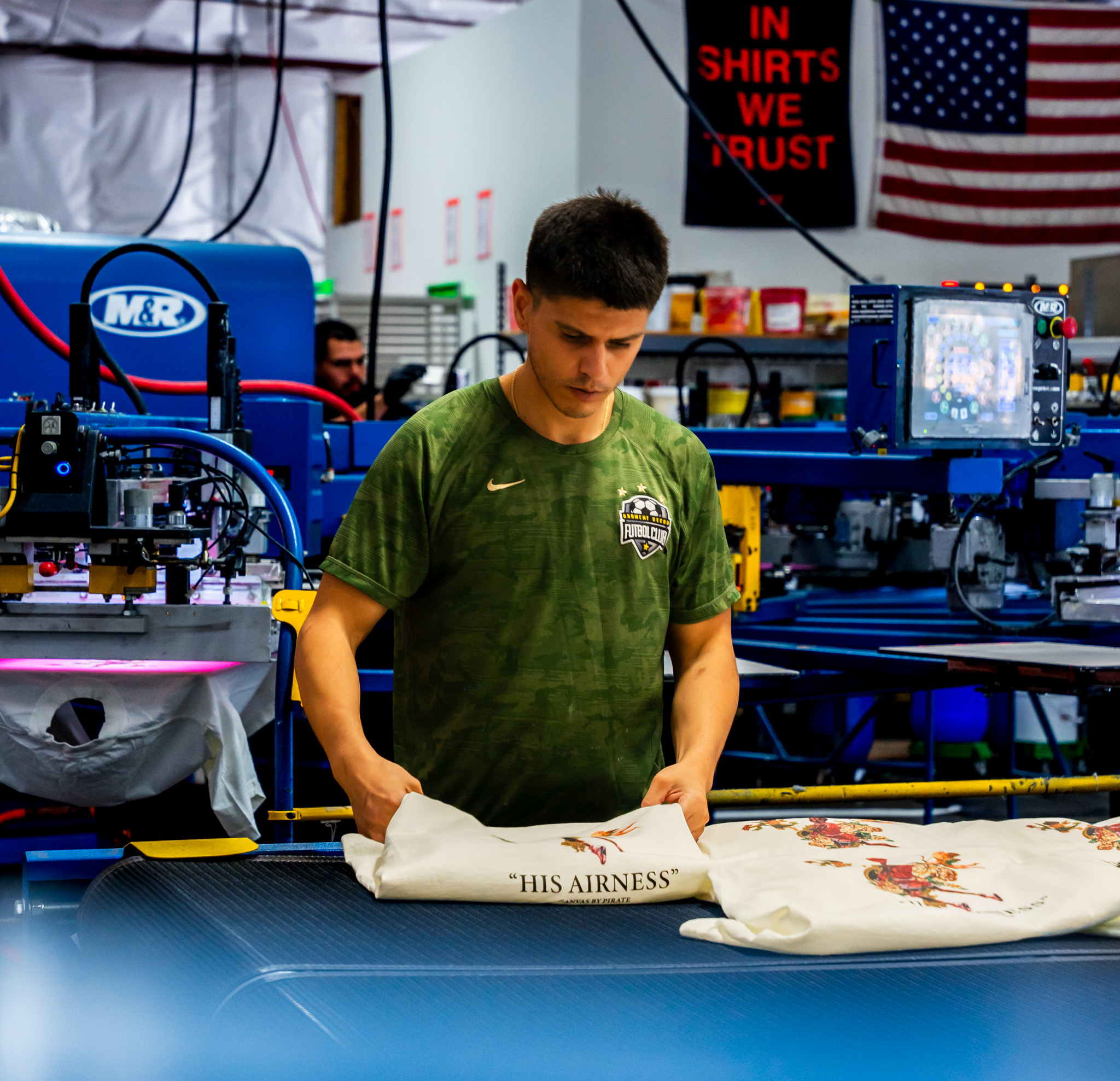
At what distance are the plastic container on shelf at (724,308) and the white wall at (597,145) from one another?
55 cm

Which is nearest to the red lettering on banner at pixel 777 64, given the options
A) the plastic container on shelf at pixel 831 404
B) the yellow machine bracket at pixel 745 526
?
the plastic container on shelf at pixel 831 404

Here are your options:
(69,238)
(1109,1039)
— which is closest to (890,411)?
(1109,1039)

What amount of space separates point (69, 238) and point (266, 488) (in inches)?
75.5

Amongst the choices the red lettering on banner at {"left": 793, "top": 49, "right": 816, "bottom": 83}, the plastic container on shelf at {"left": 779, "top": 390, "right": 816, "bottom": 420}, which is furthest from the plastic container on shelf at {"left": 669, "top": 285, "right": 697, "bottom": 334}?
the red lettering on banner at {"left": 793, "top": 49, "right": 816, "bottom": 83}

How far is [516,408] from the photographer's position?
1628 millimetres

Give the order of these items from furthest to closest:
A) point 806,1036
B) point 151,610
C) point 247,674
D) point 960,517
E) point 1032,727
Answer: point 1032,727, point 960,517, point 247,674, point 151,610, point 806,1036

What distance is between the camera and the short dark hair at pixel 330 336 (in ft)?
20.3

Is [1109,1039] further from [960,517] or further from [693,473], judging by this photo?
[960,517]

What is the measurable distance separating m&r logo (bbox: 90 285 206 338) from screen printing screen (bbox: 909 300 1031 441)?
196 centimetres

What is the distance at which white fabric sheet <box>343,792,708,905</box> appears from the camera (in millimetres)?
1379

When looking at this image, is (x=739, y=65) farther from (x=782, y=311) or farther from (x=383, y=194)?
(x=383, y=194)

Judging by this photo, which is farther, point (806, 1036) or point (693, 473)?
point (693, 473)

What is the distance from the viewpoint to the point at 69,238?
391 cm

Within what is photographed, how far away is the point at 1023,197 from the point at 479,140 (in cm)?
339
